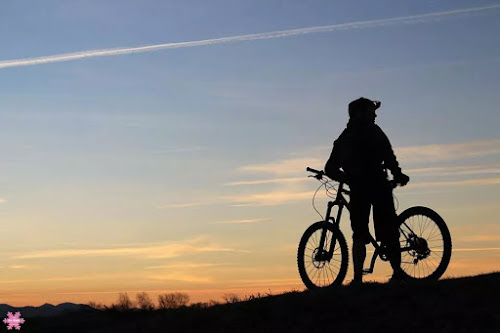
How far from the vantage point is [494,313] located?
10.2 meters

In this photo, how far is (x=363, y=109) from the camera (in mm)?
12945

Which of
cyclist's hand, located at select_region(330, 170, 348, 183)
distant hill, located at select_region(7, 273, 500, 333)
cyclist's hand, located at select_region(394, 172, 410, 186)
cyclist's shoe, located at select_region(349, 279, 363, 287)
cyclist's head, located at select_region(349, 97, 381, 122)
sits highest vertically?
cyclist's head, located at select_region(349, 97, 381, 122)

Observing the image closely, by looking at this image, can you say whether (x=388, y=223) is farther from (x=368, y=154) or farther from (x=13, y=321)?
(x=13, y=321)

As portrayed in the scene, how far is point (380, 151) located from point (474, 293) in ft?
9.48

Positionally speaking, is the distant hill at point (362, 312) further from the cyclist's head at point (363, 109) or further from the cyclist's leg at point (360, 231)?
the cyclist's head at point (363, 109)

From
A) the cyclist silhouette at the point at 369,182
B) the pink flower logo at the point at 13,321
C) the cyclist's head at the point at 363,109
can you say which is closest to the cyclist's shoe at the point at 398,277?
the cyclist silhouette at the point at 369,182

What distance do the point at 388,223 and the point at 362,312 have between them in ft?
7.70

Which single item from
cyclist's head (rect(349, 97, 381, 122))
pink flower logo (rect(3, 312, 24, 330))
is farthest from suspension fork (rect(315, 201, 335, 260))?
pink flower logo (rect(3, 312, 24, 330))

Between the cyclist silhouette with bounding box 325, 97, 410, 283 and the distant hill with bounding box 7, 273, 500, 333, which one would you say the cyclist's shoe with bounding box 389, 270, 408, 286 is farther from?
the distant hill with bounding box 7, 273, 500, 333

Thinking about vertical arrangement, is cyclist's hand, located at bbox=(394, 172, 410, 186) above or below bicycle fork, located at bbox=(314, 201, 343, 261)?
above

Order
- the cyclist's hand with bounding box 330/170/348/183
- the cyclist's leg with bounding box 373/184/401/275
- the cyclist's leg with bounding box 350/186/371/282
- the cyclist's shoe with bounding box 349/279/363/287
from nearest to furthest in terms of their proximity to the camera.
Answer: the cyclist's shoe with bounding box 349/279/363/287 < the cyclist's leg with bounding box 373/184/401/275 < the cyclist's leg with bounding box 350/186/371/282 < the cyclist's hand with bounding box 330/170/348/183

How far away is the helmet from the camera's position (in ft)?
42.4

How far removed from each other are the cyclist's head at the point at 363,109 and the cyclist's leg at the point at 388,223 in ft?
3.67

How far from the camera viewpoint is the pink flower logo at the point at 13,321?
49.3ft
